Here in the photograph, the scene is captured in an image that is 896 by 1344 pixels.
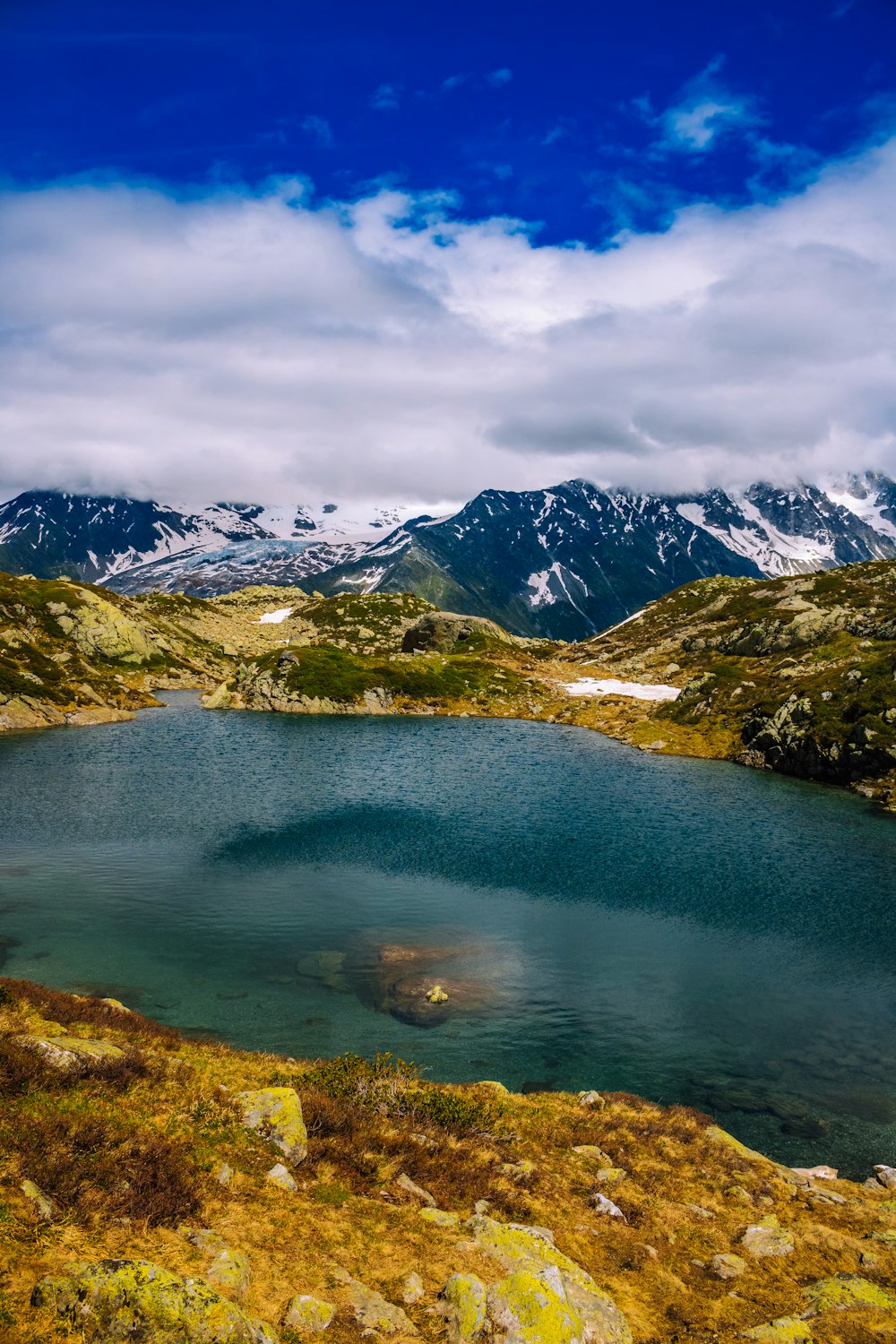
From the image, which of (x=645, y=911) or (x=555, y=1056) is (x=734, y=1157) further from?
(x=645, y=911)

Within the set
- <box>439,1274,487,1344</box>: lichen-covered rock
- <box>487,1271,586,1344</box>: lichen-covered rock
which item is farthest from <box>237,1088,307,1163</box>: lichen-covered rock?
<box>487,1271,586,1344</box>: lichen-covered rock

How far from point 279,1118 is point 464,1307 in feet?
24.9

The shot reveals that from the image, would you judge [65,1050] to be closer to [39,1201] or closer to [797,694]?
[39,1201]

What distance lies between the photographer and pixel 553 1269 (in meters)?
14.3

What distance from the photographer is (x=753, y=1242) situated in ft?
60.1

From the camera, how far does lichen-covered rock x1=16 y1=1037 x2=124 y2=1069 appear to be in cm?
1862

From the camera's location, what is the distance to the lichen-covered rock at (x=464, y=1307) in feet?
41.3

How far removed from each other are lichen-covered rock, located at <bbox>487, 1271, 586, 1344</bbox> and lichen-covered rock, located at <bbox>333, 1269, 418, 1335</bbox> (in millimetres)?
1638

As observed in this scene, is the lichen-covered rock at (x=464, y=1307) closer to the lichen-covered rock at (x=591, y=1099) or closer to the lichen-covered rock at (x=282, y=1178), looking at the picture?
the lichen-covered rock at (x=282, y=1178)

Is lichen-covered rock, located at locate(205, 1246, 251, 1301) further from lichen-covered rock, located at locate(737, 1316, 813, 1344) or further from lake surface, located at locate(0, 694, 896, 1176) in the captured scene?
lake surface, located at locate(0, 694, 896, 1176)

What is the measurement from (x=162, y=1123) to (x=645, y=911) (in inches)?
1452

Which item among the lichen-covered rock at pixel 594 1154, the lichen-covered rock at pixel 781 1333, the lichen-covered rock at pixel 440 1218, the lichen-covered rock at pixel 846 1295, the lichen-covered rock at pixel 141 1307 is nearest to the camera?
the lichen-covered rock at pixel 141 1307

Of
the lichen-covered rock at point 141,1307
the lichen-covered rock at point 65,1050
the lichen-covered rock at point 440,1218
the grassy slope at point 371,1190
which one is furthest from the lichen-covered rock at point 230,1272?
the lichen-covered rock at point 65,1050

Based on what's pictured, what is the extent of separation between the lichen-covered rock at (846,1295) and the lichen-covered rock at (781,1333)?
86cm
